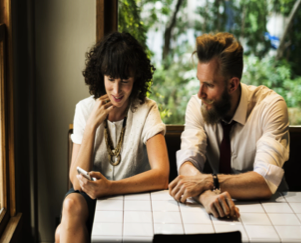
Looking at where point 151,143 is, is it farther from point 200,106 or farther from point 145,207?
point 145,207

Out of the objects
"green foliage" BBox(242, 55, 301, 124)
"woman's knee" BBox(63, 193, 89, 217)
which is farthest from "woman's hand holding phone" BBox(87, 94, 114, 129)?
"green foliage" BBox(242, 55, 301, 124)

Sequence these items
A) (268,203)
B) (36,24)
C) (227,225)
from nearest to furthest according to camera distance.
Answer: (227,225) → (268,203) → (36,24)

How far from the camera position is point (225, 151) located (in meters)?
2.10

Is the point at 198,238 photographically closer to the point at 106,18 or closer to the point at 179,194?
the point at 179,194

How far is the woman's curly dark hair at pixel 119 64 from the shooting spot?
196cm

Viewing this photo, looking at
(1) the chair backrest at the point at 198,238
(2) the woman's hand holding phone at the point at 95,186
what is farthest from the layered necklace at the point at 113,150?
(1) the chair backrest at the point at 198,238

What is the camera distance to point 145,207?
1507 mm

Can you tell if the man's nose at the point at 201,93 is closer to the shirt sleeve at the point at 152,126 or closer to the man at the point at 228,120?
the man at the point at 228,120

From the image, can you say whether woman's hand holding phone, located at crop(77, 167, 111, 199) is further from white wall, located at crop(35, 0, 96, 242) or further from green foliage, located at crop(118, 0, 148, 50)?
green foliage, located at crop(118, 0, 148, 50)

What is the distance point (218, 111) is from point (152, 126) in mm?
394

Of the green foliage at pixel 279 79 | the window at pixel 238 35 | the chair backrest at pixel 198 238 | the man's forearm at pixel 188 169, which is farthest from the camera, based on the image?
the green foliage at pixel 279 79

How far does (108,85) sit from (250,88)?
869 millimetres

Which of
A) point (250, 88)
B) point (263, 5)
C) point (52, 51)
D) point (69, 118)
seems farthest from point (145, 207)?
point (263, 5)

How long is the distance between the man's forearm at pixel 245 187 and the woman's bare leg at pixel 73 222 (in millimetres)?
674
